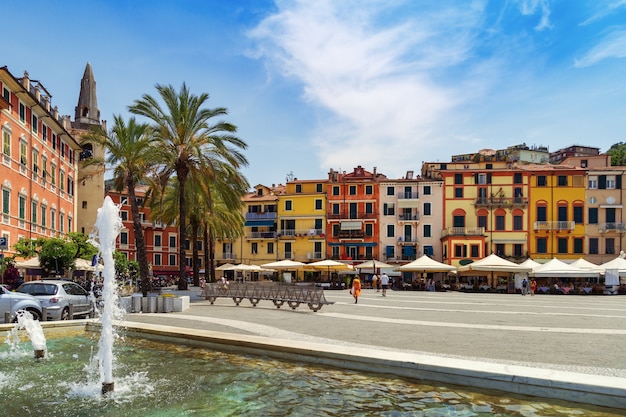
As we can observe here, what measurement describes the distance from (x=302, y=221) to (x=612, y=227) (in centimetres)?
3626

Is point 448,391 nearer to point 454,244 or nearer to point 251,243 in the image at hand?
point 454,244

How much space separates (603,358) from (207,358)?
25.7 feet

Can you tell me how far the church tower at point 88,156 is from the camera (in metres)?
60.7

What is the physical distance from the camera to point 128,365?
34.6 feet

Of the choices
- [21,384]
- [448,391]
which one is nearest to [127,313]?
[21,384]

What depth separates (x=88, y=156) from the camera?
65500 mm

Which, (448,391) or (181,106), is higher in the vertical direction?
(181,106)

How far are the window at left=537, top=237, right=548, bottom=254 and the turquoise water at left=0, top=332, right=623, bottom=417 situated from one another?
57443 millimetres

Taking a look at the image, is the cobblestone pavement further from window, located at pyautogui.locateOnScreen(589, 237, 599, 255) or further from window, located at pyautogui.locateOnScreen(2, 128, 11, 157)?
window, located at pyautogui.locateOnScreen(589, 237, 599, 255)

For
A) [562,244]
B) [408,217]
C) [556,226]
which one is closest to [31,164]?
[408,217]

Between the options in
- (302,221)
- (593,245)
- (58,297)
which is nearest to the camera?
(58,297)

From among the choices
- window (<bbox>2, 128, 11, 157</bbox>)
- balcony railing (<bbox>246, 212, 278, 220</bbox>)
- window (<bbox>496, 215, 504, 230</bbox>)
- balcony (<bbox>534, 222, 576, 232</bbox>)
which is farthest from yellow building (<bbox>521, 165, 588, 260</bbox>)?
A: window (<bbox>2, 128, 11, 157</bbox>)

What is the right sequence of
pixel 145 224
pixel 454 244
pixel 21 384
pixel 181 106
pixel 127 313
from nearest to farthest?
1. pixel 21 384
2. pixel 127 313
3. pixel 181 106
4. pixel 454 244
5. pixel 145 224

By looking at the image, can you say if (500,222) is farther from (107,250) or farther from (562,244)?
(107,250)
